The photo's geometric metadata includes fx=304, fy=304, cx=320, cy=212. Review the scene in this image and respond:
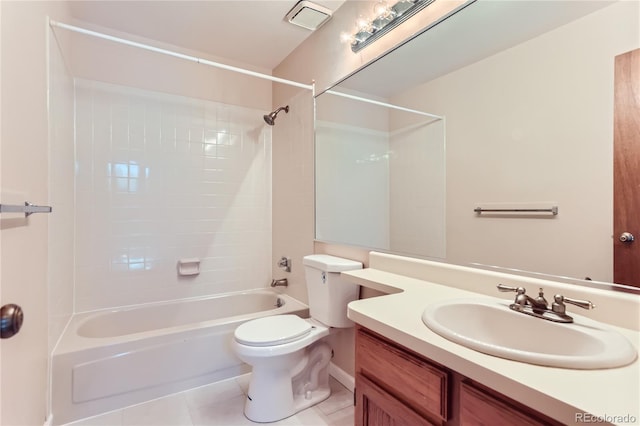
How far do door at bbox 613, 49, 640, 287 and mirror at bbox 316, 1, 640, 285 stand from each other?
0.9 inches

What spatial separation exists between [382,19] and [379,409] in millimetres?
1818

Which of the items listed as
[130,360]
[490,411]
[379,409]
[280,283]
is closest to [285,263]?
[280,283]

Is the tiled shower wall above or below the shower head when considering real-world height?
below

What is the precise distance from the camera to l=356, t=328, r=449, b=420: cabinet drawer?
2.58 feet

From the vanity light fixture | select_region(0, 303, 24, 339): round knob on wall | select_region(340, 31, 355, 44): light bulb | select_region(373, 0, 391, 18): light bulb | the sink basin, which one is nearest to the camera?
the sink basin

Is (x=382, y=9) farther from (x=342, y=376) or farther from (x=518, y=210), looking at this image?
(x=342, y=376)

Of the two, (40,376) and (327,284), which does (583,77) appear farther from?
(40,376)

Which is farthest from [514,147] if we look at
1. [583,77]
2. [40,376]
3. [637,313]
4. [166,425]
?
[40,376]

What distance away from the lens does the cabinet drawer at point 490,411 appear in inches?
23.3

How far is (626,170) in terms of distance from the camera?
93 cm

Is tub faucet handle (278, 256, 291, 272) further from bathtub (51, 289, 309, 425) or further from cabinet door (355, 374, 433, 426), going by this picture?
cabinet door (355, 374, 433, 426)

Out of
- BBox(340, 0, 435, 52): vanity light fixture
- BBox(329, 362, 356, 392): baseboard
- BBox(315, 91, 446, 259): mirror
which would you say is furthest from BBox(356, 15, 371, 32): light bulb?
BBox(329, 362, 356, 392): baseboard

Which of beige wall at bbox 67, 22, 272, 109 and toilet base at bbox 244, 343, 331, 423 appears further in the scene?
beige wall at bbox 67, 22, 272, 109

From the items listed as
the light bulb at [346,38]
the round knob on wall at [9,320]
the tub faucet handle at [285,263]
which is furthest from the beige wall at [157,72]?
the round knob on wall at [9,320]
